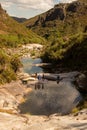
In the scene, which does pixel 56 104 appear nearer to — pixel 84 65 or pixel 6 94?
pixel 6 94

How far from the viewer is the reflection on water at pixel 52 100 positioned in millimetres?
52250

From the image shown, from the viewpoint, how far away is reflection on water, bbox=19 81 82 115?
5225 cm

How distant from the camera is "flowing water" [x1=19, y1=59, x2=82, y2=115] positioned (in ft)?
172

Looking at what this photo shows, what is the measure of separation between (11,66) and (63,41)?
54.0m

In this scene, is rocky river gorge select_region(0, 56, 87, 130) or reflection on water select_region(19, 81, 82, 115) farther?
reflection on water select_region(19, 81, 82, 115)

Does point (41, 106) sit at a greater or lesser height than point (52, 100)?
lesser

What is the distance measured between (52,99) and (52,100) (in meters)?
0.73

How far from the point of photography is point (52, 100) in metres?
58.2

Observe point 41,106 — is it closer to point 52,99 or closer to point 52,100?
point 52,100

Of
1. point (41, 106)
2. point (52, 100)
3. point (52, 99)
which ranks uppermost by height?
point (52, 99)

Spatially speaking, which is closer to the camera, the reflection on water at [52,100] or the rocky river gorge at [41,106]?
the rocky river gorge at [41,106]

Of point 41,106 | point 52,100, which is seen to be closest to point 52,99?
point 52,100

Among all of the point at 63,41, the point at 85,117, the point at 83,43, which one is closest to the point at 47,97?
the point at 85,117

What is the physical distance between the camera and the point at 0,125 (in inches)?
1241
